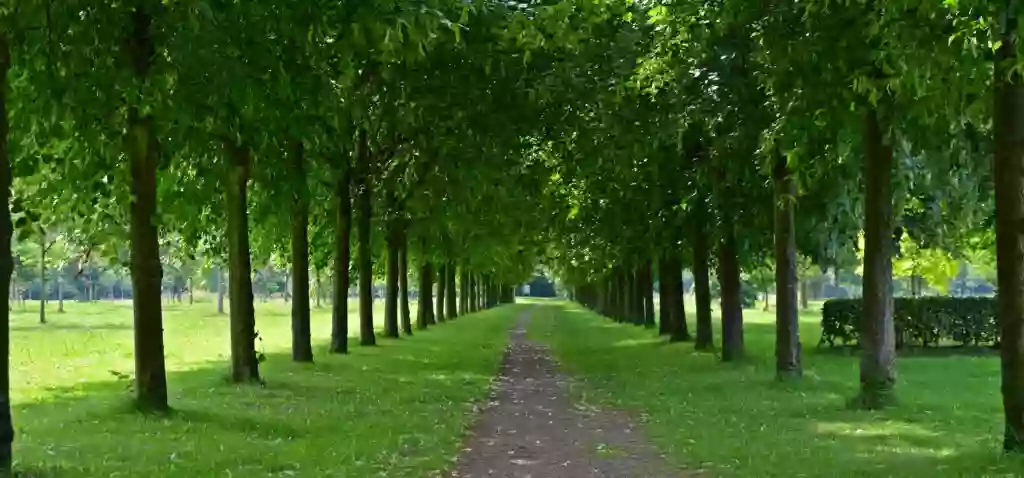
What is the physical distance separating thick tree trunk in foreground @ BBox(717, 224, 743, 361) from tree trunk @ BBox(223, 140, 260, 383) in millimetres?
9703

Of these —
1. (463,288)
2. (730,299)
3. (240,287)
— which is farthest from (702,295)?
(463,288)

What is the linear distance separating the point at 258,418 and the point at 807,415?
Result: 6.85 meters

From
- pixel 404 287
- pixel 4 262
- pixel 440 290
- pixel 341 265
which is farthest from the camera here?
pixel 440 290

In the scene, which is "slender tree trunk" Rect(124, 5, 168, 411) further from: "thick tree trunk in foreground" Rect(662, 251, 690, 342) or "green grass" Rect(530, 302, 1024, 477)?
"thick tree trunk in foreground" Rect(662, 251, 690, 342)

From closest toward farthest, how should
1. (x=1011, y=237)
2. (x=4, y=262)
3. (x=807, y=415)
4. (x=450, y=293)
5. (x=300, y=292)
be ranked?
(x=4, y=262) < (x=1011, y=237) < (x=807, y=415) < (x=300, y=292) < (x=450, y=293)

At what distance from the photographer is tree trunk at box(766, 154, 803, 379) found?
19562mm

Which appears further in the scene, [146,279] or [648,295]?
[648,295]

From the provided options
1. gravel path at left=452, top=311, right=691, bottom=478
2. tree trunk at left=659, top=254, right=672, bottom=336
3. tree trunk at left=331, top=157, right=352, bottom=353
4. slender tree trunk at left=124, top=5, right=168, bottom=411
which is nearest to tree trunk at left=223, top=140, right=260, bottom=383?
gravel path at left=452, top=311, right=691, bottom=478

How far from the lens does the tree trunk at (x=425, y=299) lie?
44.9m

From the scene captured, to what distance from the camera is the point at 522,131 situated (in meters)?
22.5

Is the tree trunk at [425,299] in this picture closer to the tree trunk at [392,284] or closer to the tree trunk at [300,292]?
the tree trunk at [392,284]

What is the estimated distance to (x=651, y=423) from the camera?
14492 mm

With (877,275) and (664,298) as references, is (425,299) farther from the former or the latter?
(877,275)

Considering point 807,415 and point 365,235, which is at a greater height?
point 365,235
